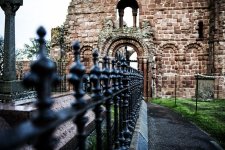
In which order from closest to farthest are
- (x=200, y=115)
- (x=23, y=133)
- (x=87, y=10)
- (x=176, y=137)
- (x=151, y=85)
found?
(x=23, y=133)
(x=176, y=137)
(x=200, y=115)
(x=151, y=85)
(x=87, y=10)

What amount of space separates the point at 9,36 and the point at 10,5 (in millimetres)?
782

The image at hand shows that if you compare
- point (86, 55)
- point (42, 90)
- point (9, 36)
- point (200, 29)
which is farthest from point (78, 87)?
point (200, 29)

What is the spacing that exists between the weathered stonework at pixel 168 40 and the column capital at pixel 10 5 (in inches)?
410

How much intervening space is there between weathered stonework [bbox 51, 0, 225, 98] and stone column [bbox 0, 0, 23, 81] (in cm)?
1042

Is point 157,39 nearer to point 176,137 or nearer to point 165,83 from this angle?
point 165,83

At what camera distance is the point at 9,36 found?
282 inches

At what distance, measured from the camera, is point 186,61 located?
17.8 meters

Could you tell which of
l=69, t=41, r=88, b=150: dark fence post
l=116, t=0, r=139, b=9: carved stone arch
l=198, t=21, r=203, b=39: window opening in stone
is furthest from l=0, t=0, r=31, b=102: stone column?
l=198, t=21, r=203, b=39: window opening in stone

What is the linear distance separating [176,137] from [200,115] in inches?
133

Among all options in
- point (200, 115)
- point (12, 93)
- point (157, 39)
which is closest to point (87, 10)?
point (157, 39)

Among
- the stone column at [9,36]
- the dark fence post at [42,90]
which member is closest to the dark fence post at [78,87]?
the dark fence post at [42,90]

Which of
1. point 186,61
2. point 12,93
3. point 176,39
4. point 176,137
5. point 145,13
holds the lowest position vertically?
point 176,137

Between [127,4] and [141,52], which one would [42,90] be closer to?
[141,52]

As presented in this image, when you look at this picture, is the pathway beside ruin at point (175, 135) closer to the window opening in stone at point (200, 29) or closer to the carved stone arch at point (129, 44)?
the carved stone arch at point (129, 44)
